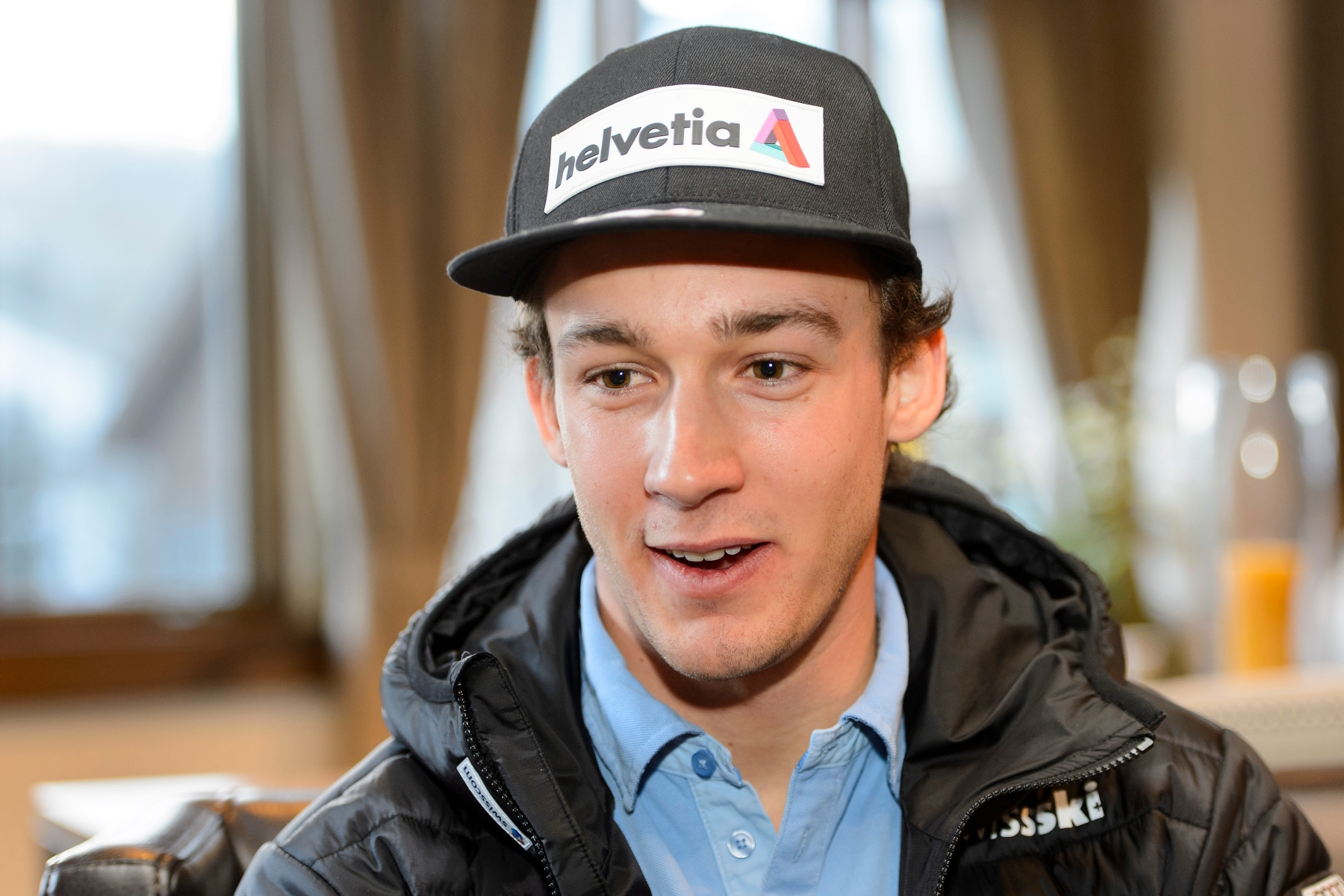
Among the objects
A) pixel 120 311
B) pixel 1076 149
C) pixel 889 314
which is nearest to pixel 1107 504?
pixel 1076 149

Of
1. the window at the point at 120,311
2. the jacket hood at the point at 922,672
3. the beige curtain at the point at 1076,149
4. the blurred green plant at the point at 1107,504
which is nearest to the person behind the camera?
the jacket hood at the point at 922,672

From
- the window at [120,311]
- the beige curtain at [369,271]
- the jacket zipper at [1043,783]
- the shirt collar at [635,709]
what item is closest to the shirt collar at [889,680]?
the shirt collar at [635,709]

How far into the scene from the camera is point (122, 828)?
115 centimetres

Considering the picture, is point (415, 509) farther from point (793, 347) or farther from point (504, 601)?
point (793, 347)

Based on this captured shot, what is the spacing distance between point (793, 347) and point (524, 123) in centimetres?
290

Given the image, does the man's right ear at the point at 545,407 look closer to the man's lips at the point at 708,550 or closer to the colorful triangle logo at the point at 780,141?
the man's lips at the point at 708,550

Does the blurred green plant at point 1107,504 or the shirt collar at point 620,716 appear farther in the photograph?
the blurred green plant at point 1107,504

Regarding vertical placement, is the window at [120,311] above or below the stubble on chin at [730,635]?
above

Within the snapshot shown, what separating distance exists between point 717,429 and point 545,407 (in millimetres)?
336

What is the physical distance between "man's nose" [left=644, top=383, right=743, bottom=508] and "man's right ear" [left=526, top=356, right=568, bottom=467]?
0.75 ft

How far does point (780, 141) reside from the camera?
112cm

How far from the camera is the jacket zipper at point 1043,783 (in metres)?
1.13

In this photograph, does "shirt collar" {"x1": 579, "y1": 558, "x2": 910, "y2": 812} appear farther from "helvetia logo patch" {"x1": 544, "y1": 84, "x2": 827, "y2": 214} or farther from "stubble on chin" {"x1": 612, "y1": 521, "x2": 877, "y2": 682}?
"helvetia logo patch" {"x1": 544, "y1": 84, "x2": 827, "y2": 214}

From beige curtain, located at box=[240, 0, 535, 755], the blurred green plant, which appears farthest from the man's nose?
beige curtain, located at box=[240, 0, 535, 755]
